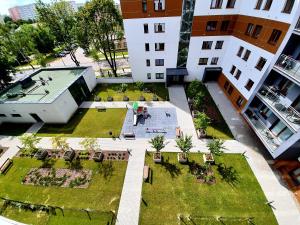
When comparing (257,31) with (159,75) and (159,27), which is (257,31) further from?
(159,75)

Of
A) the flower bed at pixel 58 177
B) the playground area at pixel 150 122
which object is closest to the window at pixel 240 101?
the playground area at pixel 150 122

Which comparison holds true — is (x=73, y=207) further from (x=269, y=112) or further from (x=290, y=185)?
(x=269, y=112)

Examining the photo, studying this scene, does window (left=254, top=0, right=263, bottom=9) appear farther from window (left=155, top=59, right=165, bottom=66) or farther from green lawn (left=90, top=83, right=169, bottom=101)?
green lawn (left=90, top=83, right=169, bottom=101)

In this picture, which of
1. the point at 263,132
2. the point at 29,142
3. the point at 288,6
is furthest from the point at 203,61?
the point at 29,142

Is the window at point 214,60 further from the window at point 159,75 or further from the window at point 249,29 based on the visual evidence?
the window at point 159,75

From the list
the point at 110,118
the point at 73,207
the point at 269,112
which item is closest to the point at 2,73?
the point at 110,118

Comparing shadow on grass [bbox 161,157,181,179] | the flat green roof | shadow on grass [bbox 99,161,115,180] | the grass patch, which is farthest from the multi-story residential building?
the grass patch

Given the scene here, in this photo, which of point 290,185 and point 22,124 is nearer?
point 290,185
